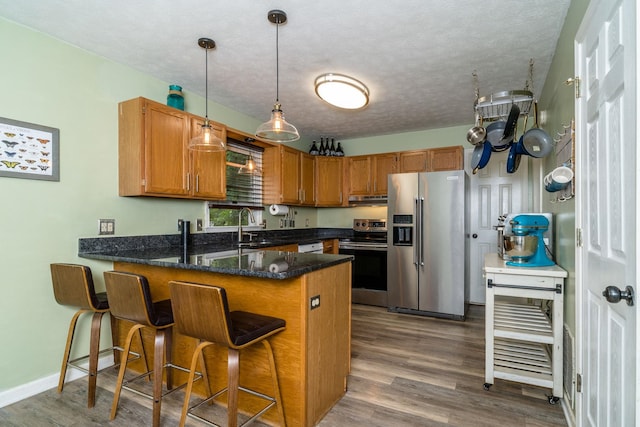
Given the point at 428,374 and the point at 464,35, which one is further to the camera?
the point at 428,374

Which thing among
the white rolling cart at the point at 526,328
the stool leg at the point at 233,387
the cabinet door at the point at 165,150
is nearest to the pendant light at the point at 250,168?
the cabinet door at the point at 165,150

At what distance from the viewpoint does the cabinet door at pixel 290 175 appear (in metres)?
4.45

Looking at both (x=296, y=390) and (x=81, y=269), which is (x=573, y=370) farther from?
(x=81, y=269)

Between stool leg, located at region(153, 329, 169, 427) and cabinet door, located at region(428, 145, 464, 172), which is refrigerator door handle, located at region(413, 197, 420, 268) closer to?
cabinet door, located at region(428, 145, 464, 172)

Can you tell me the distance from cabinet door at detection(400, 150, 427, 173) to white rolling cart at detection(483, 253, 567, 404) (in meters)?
2.41

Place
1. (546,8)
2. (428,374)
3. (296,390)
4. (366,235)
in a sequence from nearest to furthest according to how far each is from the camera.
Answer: (296,390) → (546,8) → (428,374) → (366,235)

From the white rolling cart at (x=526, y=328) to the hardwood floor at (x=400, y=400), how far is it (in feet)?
0.56

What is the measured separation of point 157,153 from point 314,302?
194 cm

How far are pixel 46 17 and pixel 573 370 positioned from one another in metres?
3.95

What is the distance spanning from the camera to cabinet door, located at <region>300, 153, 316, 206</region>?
4875 millimetres

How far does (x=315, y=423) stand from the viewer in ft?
6.39

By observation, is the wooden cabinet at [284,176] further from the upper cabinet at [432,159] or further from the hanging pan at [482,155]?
the hanging pan at [482,155]

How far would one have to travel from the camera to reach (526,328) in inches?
89.6

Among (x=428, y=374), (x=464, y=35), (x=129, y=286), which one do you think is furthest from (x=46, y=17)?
(x=428, y=374)
